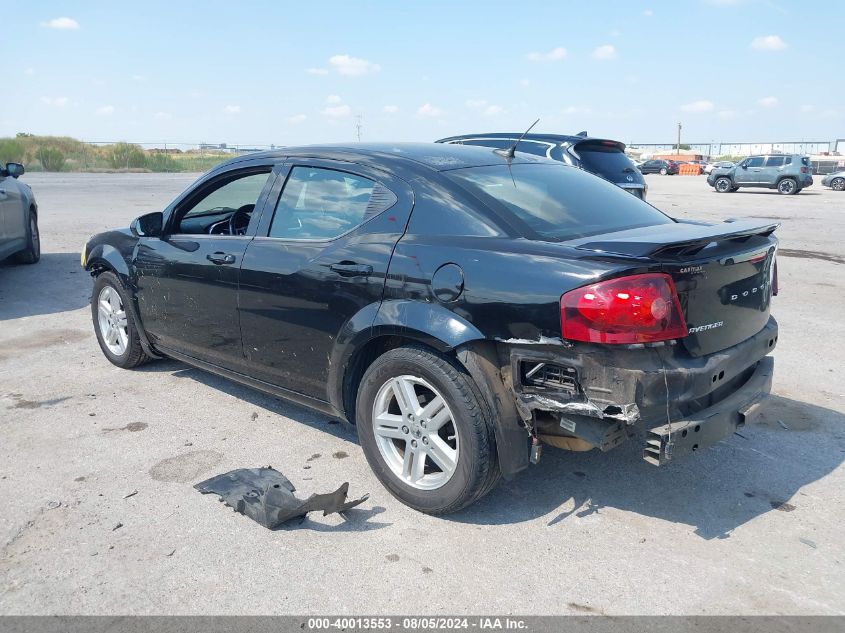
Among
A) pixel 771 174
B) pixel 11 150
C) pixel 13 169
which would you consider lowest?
pixel 13 169

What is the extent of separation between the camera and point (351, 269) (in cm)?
370

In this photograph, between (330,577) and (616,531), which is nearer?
(330,577)

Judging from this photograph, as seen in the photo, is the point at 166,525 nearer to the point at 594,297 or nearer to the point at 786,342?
the point at 594,297

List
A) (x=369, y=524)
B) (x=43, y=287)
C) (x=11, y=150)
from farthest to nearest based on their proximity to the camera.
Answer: (x=11, y=150)
(x=43, y=287)
(x=369, y=524)

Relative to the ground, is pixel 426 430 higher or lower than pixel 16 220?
lower

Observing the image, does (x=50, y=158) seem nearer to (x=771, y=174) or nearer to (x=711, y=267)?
(x=771, y=174)

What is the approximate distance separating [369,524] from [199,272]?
210cm

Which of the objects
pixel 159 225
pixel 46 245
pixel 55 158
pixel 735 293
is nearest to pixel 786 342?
pixel 735 293

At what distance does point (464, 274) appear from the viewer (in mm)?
3246

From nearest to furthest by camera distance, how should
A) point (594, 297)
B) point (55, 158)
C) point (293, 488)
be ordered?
point (594, 297), point (293, 488), point (55, 158)

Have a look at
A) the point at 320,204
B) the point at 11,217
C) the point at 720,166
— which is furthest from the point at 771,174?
the point at 320,204

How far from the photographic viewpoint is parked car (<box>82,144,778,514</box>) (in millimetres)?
2965

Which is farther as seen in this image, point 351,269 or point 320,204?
point 320,204

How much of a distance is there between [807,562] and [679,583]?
63 centimetres
